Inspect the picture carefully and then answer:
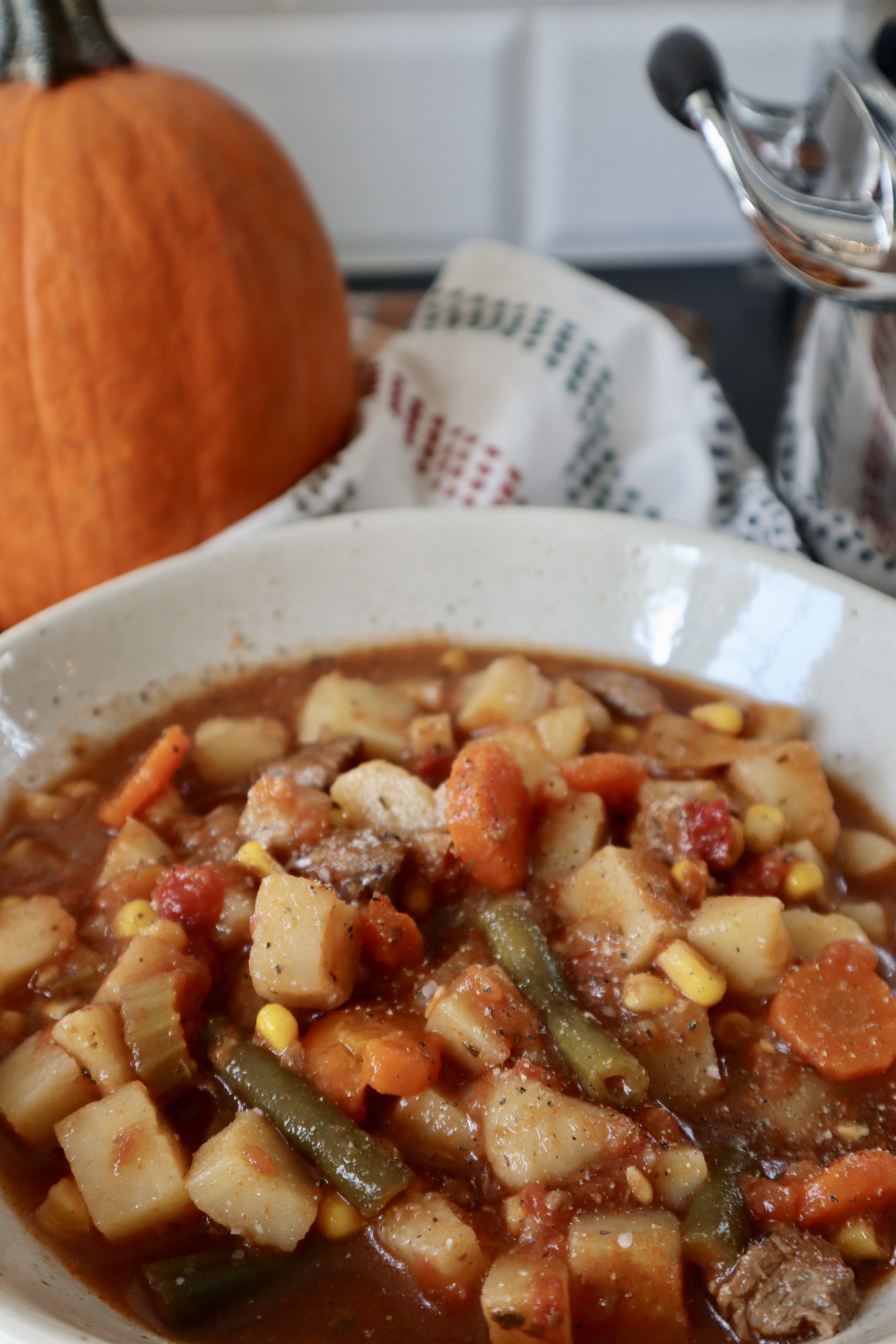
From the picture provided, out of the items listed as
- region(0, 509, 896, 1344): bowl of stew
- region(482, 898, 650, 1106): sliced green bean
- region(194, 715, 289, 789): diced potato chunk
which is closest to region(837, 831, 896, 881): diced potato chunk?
region(0, 509, 896, 1344): bowl of stew

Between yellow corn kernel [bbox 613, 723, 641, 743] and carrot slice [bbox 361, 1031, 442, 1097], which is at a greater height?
carrot slice [bbox 361, 1031, 442, 1097]

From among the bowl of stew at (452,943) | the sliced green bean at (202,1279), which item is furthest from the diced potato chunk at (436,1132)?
the sliced green bean at (202,1279)

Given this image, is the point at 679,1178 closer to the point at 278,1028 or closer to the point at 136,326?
the point at 278,1028

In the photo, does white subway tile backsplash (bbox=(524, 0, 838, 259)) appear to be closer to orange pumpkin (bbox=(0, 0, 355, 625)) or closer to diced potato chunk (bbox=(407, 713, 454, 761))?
orange pumpkin (bbox=(0, 0, 355, 625))

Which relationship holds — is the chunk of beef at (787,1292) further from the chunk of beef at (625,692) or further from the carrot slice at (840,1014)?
the chunk of beef at (625,692)

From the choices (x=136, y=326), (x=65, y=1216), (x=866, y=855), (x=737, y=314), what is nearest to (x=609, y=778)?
(x=866, y=855)

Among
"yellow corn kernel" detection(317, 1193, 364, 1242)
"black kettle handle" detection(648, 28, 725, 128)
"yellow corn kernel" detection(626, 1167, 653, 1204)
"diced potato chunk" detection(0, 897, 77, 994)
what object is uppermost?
"black kettle handle" detection(648, 28, 725, 128)
